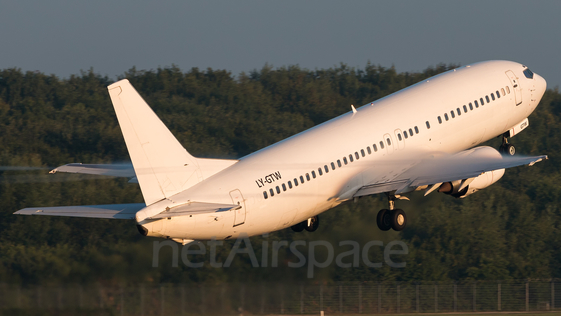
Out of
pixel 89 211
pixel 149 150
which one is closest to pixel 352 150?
pixel 149 150

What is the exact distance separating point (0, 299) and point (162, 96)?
54.4m

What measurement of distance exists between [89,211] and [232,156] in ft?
143

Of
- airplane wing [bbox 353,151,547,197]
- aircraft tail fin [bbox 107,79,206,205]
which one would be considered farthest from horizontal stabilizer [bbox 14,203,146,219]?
airplane wing [bbox 353,151,547,197]

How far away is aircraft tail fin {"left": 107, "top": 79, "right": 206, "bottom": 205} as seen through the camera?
96.6 feet

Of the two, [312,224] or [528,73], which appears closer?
[312,224]

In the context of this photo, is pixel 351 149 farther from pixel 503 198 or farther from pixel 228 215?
pixel 503 198

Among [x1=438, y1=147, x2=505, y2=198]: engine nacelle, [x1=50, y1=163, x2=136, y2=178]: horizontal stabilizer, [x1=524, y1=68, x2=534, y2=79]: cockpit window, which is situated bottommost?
[x1=438, y1=147, x2=505, y2=198]: engine nacelle

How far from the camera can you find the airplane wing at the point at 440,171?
34.1m

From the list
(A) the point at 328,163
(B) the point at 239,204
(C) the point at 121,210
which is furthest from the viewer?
(A) the point at 328,163

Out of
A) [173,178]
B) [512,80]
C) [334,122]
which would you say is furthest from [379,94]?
[173,178]

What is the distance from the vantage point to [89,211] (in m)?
29.5

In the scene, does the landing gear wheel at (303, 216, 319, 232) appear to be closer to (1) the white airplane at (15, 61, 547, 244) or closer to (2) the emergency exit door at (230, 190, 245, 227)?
(1) the white airplane at (15, 61, 547, 244)

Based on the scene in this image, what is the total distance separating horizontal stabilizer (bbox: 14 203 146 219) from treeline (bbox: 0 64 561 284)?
242 inches

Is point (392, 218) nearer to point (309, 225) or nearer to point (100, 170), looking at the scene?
point (309, 225)
